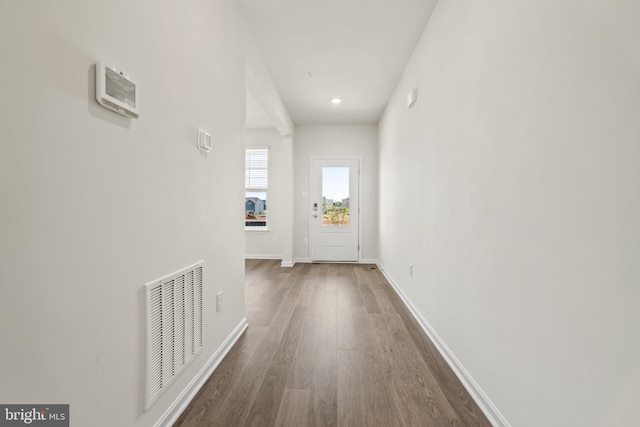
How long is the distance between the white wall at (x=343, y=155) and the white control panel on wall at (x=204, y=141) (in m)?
3.73

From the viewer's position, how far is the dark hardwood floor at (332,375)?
1410mm

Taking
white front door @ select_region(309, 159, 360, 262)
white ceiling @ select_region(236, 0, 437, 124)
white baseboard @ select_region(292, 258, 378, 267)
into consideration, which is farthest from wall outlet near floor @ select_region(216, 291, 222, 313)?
white front door @ select_region(309, 159, 360, 262)

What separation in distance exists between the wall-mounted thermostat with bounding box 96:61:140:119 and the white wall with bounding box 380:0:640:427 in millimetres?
1540

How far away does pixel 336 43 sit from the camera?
9.06 ft

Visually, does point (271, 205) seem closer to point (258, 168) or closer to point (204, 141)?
point (258, 168)

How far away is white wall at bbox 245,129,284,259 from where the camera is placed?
5781 mm

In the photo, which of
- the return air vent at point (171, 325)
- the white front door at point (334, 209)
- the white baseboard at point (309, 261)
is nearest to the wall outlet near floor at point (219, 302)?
the return air vent at point (171, 325)

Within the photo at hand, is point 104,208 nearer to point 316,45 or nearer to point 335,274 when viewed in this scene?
point 316,45

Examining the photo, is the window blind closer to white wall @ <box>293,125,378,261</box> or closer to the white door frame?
white wall @ <box>293,125,378,261</box>

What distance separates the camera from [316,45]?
9.18ft

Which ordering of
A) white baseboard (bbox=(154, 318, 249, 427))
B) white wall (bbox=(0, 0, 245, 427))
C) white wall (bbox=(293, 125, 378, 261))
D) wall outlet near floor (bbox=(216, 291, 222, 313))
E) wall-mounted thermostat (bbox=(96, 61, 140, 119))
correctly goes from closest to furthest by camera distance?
white wall (bbox=(0, 0, 245, 427))
wall-mounted thermostat (bbox=(96, 61, 140, 119))
white baseboard (bbox=(154, 318, 249, 427))
wall outlet near floor (bbox=(216, 291, 222, 313))
white wall (bbox=(293, 125, 378, 261))

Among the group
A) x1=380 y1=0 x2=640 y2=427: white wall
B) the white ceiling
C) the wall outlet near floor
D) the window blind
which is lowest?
the wall outlet near floor

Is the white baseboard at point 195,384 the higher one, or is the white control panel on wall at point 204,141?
the white control panel on wall at point 204,141

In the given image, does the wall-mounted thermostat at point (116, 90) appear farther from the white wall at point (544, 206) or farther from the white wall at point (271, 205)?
the white wall at point (271, 205)
